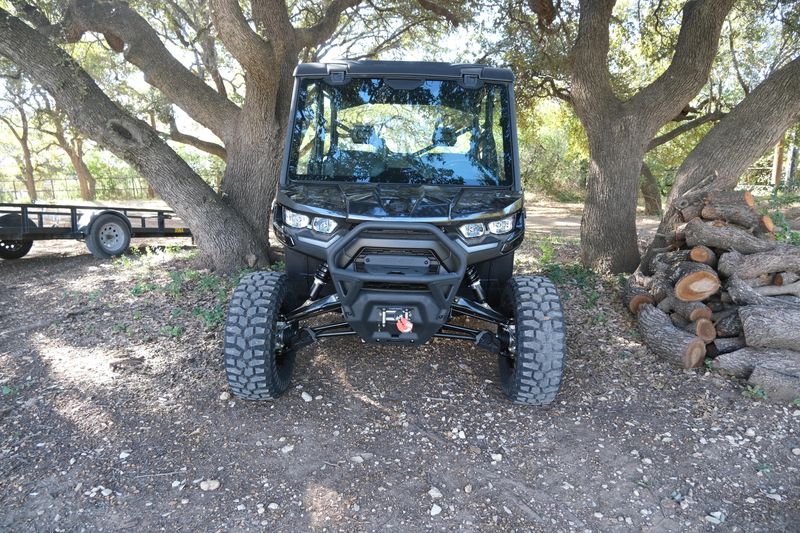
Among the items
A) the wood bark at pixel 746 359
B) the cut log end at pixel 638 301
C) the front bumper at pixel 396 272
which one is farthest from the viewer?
the cut log end at pixel 638 301

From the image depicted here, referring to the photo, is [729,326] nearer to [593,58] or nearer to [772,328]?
[772,328]

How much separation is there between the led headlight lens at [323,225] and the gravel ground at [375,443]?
Result: 1.33m

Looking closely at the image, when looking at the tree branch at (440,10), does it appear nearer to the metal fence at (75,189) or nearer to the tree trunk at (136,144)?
the tree trunk at (136,144)

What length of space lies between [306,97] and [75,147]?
81.5 ft

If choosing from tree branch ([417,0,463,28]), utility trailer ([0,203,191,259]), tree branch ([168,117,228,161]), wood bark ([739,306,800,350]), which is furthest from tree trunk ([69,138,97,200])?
wood bark ([739,306,800,350])

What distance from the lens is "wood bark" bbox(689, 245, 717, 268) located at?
16.1 feet

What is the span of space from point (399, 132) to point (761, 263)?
334 cm

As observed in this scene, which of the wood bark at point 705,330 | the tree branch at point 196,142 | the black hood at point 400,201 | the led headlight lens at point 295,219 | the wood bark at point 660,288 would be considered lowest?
the wood bark at point 705,330

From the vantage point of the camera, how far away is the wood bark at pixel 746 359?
13.6 feet

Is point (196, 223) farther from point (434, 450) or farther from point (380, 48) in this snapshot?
point (380, 48)

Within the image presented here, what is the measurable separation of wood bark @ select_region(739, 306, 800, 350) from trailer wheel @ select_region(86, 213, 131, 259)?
8.65 meters

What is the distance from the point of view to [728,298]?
183 inches

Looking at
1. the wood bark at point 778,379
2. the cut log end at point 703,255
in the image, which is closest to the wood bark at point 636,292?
the cut log end at point 703,255

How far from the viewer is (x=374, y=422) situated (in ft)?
12.2
